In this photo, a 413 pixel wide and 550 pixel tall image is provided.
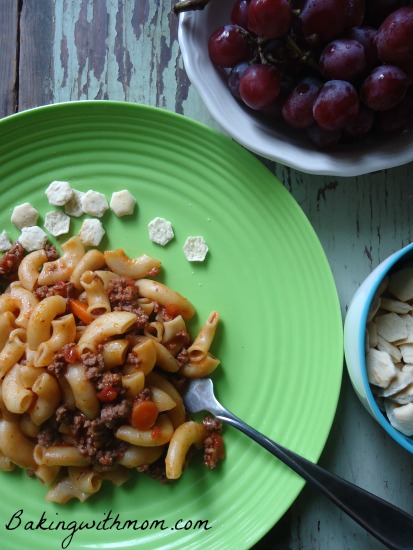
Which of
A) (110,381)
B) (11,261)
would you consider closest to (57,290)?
(11,261)

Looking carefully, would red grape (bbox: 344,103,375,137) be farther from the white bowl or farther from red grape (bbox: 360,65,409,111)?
the white bowl

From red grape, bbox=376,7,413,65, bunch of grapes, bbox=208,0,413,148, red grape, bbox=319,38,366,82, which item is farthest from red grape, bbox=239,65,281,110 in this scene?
red grape, bbox=376,7,413,65

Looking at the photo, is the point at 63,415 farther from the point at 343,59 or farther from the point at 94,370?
the point at 343,59

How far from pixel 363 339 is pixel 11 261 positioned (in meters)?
0.81

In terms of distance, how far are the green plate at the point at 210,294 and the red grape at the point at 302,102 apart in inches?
6.4

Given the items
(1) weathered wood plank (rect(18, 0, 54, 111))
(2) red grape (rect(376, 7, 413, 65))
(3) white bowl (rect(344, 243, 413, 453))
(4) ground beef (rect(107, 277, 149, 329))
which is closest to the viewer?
(2) red grape (rect(376, 7, 413, 65))

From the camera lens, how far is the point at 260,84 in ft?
3.95

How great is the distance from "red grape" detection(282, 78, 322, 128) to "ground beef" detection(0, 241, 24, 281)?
69cm

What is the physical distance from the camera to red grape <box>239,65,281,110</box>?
1.20 m

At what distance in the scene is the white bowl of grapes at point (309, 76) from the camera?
3.79 feet

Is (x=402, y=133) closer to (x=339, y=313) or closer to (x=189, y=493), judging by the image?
(x=339, y=313)

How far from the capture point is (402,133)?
130 cm

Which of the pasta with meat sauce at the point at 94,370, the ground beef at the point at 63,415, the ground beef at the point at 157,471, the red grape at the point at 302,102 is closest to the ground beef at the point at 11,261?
the pasta with meat sauce at the point at 94,370

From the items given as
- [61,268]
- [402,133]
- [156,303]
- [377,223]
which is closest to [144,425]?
[156,303]
